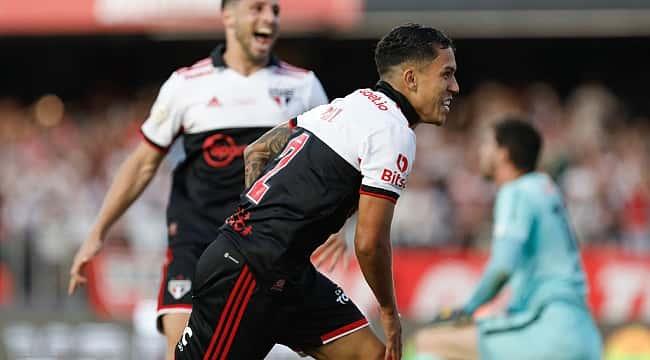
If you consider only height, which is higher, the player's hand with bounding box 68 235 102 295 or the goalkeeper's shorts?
the player's hand with bounding box 68 235 102 295

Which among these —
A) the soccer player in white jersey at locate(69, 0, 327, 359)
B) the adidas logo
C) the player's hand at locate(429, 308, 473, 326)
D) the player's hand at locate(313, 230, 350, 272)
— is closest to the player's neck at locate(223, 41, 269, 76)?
the soccer player in white jersey at locate(69, 0, 327, 359)

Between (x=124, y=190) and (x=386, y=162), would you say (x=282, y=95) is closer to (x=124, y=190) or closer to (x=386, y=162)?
(x=124, y=190)

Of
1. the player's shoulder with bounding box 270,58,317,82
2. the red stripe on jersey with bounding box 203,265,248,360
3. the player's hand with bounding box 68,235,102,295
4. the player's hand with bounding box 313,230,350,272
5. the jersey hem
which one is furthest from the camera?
the player's shoulder with bounding box 270,58,317,82

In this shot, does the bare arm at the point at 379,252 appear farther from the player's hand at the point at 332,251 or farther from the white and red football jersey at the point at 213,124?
the white and red football jersey at the point at 213,124

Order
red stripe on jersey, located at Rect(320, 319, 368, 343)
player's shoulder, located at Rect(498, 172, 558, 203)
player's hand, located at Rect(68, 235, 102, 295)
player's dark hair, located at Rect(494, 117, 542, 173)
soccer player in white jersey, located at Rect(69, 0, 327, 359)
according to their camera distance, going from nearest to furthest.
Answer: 1. red stripe on jersey, located at Rect(320, 319, 368, 343)
2. player's hand, located at Rect(68, 235, 102, 295)
3. soccer player in white jersey, located at Rect(69, 0, 327, 359)
4. player's shoulder, located at Rect(498, 172, 558, 203)
5. player's dark hair, located at Rect(494, 117, 542, 173)

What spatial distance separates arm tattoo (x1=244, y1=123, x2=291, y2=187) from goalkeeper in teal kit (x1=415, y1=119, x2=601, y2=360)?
6.89 feet

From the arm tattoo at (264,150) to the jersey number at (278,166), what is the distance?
23 centimetres

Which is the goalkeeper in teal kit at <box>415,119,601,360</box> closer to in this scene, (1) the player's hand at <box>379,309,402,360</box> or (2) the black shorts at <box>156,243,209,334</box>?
(2) the black shorts at <box>156,243,209,334</box>

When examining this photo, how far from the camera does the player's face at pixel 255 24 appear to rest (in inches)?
306

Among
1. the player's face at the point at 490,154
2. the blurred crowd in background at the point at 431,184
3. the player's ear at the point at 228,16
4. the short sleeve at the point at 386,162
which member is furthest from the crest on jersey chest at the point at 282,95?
the blurred crowd in background at the point at 431,184

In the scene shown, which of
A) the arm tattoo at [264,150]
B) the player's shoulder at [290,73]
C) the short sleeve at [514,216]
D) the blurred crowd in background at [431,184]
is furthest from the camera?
the blurred crowd in background at [431,184]

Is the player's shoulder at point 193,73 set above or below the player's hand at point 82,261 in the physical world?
above

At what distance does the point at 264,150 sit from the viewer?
650 centimetres

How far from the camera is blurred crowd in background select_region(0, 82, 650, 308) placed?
15703mm
